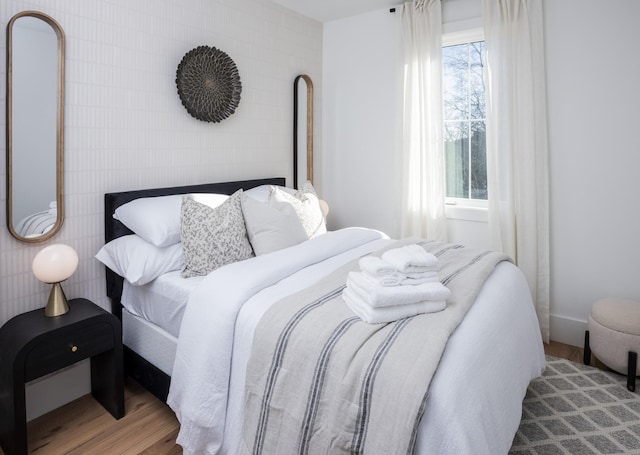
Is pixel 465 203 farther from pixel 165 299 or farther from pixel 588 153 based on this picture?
pixel 165 299

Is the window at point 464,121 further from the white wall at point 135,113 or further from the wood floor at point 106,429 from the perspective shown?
the wood floor at point 106,429

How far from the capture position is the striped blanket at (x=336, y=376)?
118 centimetres

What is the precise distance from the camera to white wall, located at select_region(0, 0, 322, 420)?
212 centimetres

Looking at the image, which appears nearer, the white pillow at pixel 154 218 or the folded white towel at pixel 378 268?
the folded white towel at pixel 378 268

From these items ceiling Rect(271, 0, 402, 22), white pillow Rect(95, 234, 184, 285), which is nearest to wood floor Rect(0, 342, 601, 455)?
white pillow Rect(95, 234, 184, 285)

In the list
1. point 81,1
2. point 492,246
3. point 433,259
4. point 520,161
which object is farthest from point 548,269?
point 81,1

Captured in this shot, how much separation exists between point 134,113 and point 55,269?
1.03 metres

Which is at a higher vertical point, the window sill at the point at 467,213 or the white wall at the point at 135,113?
the white wall at the point at 135,113

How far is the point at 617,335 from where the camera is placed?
7.89 ft

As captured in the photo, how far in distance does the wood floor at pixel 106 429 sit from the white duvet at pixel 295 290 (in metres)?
0.32

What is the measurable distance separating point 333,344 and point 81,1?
7.12 ft

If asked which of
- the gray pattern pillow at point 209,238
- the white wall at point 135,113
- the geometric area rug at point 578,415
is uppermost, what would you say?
the white wall at point 135,113

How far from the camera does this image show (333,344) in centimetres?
137

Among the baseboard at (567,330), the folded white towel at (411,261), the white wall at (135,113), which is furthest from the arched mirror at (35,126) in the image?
the baseboard at (567,330)
